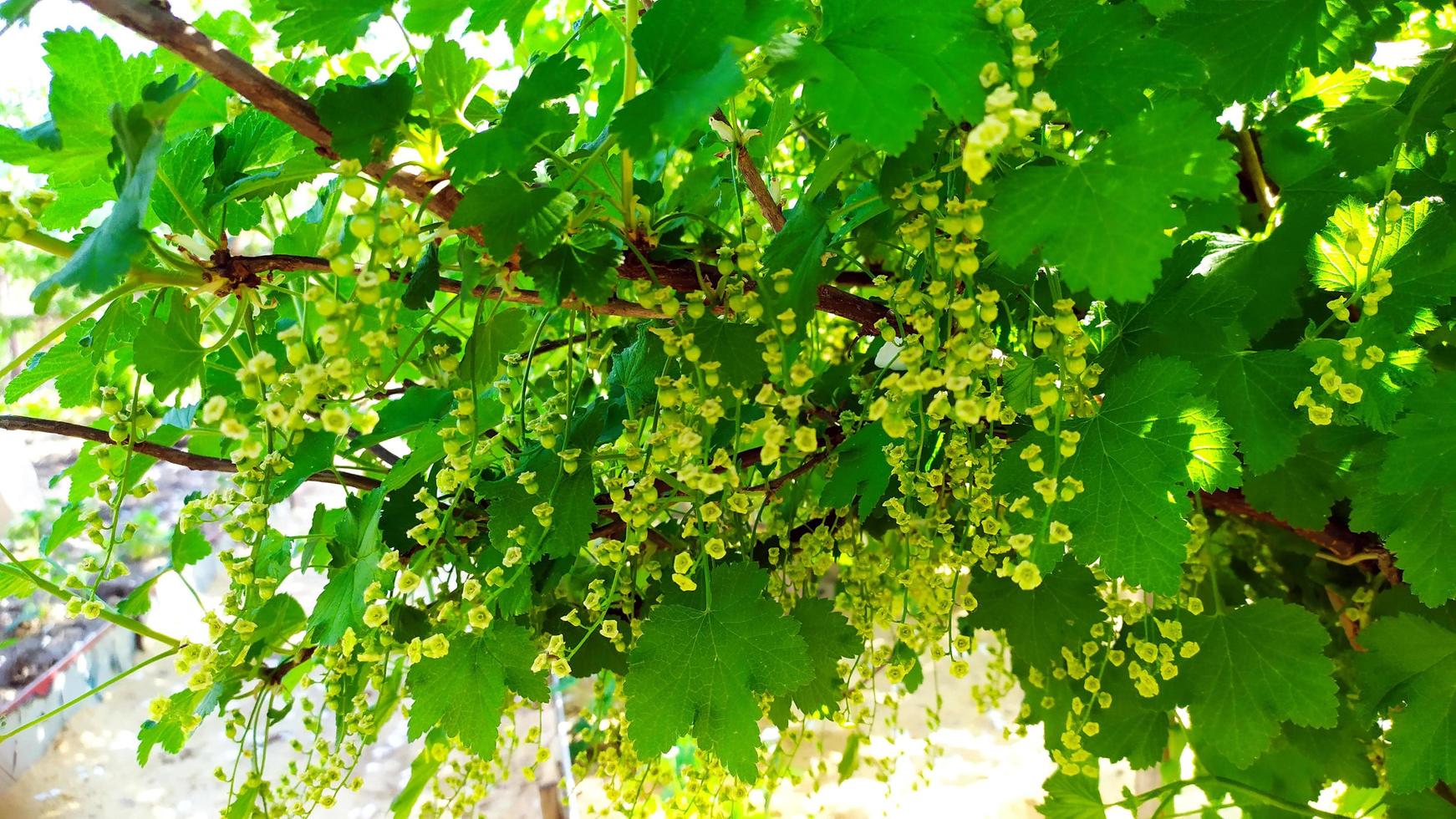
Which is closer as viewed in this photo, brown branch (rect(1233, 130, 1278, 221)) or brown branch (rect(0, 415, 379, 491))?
brown branch (rect(0, 415, 379, 491))

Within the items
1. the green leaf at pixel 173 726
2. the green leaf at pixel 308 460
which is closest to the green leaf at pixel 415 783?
the green leaf at pixel 173 726

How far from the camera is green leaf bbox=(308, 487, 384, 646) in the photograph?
1.97 ft

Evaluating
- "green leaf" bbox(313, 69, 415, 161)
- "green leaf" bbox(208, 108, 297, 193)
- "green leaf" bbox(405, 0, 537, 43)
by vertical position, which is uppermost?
"green leaf" bbox(208, 108, 297, 193)

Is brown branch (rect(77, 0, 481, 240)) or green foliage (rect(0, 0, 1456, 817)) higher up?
brown branch (rect(77, 0, 481, 240))

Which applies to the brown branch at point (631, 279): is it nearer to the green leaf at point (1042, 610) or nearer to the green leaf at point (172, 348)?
the green leaf at point (172, 348)

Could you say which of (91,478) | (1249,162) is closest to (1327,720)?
(1249,162)

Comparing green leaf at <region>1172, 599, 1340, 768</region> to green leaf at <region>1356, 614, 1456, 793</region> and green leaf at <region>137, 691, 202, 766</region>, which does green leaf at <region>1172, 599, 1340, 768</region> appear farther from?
green leaf at <region>137, 691, 202, 766</region>

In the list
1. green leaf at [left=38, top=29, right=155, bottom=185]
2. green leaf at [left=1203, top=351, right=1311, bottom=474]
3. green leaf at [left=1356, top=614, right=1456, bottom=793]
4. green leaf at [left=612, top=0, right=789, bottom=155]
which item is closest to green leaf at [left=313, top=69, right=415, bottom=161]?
green leaf at [left=612, top=0, right=789, bottom=155]

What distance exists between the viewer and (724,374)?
1.81 ft

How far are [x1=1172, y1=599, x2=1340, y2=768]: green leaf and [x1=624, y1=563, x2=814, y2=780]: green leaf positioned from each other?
1.21ft

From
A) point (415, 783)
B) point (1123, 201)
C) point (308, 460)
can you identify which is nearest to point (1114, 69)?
point (1123, 201)

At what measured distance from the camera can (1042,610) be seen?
791 millimetres

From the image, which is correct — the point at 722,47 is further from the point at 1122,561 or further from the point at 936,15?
the point at 1122,561

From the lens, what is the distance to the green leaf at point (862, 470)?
0.65m
